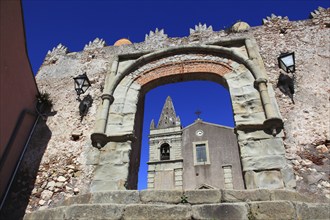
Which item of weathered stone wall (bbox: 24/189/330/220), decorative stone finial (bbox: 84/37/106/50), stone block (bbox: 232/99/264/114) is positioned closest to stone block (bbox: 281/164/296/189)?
weathered stone wall (bbox: 24/189/330/220)

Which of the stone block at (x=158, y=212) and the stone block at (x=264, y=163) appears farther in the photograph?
the stone block at (x=264, y=163)

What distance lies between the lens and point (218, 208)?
9.43 feet

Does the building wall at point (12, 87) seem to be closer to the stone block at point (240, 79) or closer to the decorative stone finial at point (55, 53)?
the decorative stone finial at point (55, 53)

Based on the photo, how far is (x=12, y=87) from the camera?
500 cm

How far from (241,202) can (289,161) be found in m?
1.80

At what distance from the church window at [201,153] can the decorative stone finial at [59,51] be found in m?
16.8

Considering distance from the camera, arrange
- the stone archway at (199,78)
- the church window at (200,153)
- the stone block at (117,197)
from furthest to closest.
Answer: the church window at (200,153)
the stone archway at (199,78)
the stone block at (117,197)

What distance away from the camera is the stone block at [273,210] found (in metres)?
2.74

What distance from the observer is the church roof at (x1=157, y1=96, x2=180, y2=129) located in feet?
86.6

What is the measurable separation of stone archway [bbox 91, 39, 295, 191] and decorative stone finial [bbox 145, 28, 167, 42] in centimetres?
68

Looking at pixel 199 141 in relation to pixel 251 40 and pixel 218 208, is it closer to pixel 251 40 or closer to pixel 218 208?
pixel 251 40

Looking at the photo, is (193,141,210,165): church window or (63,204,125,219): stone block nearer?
(63,204,125,219): stone block

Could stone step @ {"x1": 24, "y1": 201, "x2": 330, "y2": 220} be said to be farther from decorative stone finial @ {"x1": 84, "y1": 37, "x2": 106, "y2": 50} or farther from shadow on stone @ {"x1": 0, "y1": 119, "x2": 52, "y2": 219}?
decorative stone finial @ {"x1": 84, "y1": 37, "x2": 106, "y2": 50}

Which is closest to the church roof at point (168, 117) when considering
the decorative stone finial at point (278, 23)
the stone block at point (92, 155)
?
the decorative stone finial at point (278, 23)
